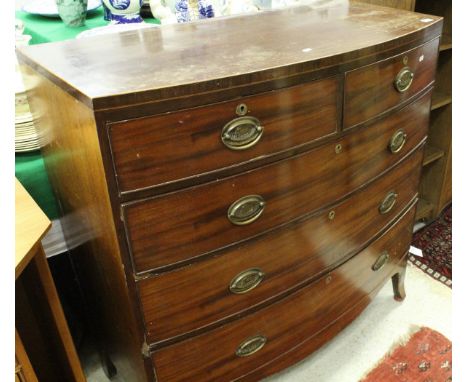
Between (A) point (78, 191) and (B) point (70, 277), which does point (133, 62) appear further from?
(B) point (70, 277)

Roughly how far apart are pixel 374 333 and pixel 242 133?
0.99 m

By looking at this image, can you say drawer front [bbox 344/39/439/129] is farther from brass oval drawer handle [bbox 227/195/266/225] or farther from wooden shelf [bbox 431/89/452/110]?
wooden shelf [bbox 431/89/452/110]

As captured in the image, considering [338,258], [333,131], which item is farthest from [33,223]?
[338,258]

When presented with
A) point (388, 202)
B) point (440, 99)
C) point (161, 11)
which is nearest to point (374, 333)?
point (388, 202)

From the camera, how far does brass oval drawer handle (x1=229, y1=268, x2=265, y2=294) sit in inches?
37.0

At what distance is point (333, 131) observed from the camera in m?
0.94

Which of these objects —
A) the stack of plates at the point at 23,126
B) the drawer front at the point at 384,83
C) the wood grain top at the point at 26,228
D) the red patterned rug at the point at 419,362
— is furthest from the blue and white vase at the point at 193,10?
the red patterned rug at the point at 419,362

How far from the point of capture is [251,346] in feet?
3.48

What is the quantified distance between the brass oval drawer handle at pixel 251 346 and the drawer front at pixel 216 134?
1.51 feet

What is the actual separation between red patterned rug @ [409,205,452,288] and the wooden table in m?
1.31

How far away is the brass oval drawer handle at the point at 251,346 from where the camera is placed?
1.04 m

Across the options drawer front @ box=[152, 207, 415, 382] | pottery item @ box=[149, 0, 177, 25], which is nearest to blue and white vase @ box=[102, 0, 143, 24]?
pottery item @ box=[149, 0, 177, 25]

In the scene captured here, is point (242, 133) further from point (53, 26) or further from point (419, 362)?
point (53, 26)

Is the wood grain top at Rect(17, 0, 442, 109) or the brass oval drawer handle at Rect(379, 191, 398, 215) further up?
the wood grain top at Rect(17, 0, 442, 109)
